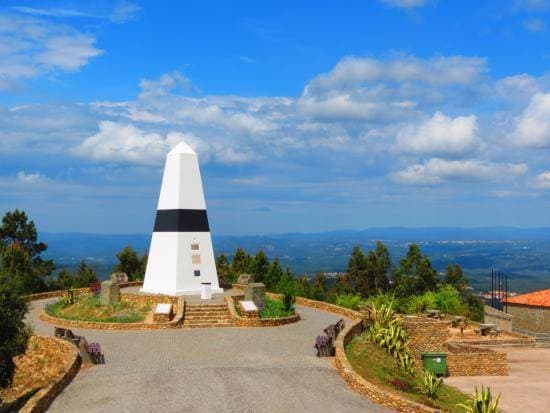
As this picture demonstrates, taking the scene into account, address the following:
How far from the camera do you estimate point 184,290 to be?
25.6m

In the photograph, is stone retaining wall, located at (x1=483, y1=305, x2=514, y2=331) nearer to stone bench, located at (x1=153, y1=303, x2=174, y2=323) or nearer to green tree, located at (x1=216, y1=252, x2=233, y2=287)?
green tree, located at (x1=216, y1=252, x2=233, y2=287)

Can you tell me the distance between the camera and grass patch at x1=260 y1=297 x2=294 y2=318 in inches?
904

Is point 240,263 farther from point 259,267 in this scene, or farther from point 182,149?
point 182,149

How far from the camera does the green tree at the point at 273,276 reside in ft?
119

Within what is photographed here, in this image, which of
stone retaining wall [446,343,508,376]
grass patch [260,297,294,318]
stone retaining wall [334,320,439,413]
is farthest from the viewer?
grass patch [260,297,294,318]

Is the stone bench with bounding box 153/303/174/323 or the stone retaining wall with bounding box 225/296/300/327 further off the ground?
the stone bench with bounding box 153/303/174/323

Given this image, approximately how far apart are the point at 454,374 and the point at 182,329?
10096 mm

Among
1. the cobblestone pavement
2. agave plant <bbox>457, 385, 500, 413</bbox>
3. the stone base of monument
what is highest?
the stone base of monument

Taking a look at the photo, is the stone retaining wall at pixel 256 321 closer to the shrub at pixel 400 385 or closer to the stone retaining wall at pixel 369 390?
the stone retaining wall at pixel 369 390

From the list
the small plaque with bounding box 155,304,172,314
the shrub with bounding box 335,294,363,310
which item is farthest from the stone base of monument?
the shrub with bounding box 335,294,363,310

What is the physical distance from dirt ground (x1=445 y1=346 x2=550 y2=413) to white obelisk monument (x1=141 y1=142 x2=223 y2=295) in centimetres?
1159

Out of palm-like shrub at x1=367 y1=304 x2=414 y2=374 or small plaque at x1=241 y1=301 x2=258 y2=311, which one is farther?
small plaque at x1=241 y1=301 x2=258 y2=311

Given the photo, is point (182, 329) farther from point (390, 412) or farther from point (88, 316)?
point (390, 412)

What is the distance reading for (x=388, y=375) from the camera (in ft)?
54.0
